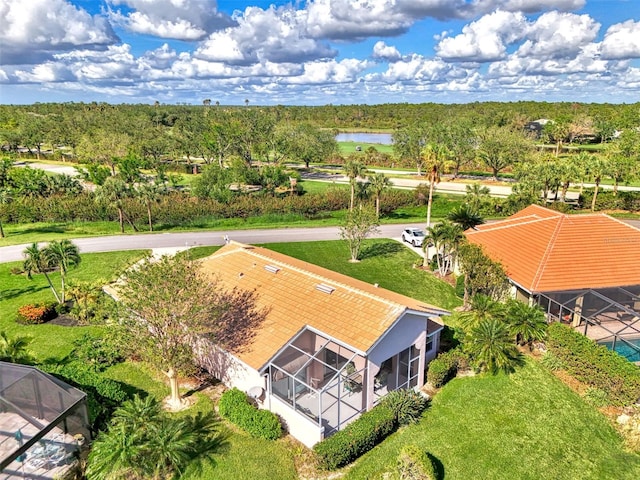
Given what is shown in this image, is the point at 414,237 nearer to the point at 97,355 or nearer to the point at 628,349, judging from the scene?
the point at 628,349

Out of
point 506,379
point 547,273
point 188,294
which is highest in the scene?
point 188,294

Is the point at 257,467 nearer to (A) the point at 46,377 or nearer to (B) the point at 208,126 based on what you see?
(A) the point at 46,377

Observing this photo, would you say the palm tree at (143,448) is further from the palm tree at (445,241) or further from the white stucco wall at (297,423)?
the palm tree at (445,241)

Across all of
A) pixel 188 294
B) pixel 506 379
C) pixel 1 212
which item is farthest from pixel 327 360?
pixel 1 212

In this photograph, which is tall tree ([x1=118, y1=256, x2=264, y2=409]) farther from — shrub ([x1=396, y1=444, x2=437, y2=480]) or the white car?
the white car

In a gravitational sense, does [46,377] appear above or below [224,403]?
above

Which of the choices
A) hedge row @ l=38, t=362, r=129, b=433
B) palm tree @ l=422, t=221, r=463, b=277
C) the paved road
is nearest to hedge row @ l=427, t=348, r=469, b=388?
palm tree @ l=422, t=221, r=463, b=277
